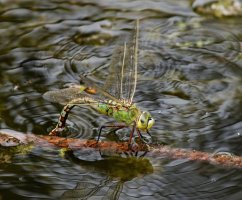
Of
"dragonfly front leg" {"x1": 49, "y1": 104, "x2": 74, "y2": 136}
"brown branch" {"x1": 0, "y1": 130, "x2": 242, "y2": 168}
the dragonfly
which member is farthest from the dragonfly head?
"dragonfly front leg" {"x1": 49, "y1": 104, "x2": 74, "y2": 136}

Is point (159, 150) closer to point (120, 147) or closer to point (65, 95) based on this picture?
point (120, 147)

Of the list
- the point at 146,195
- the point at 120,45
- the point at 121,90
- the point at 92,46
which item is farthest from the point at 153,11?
the point at 146,195

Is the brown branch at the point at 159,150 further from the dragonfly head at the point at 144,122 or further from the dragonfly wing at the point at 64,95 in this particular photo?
the dragonfly wing at the point at 64,95

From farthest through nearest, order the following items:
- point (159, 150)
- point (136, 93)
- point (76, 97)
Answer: point (136, 93) < point (76, 97) < point (159, 150)

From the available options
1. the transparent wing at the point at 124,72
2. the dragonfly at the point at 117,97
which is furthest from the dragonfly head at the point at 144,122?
the transparent wing at the point at 124,72

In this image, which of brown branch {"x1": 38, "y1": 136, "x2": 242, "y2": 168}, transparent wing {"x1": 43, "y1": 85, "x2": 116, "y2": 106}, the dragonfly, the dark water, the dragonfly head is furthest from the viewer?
transparent wing {"x1": 43, "y1": 85, "x2": 116, "y2": 106}

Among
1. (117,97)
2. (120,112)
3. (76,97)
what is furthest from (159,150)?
(76,97)

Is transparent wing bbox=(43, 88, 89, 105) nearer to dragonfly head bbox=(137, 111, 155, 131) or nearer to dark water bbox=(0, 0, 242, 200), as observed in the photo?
dark water bbox=(0, 0, 242, 200)

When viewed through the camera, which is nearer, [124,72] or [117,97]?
[117,97]
